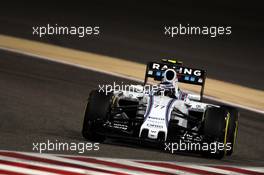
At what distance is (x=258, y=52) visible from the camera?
2173 cm

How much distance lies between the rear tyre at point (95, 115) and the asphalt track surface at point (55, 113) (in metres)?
0.16

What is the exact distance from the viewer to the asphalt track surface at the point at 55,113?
469 inches

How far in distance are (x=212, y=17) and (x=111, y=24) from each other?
293cm

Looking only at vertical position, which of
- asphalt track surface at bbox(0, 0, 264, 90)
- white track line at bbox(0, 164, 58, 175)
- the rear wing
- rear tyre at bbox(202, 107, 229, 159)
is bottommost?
white track line at bbox(0, 164, 58, 175)

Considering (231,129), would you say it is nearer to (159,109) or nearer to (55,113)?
(159,109)

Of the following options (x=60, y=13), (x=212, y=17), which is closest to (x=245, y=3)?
(x=212, y=17)

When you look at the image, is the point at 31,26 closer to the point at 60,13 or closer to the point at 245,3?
the point at 60,13

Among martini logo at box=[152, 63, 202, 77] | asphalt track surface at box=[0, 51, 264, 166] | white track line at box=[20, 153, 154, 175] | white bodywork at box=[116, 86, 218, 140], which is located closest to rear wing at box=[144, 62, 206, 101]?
martini logo at box=[152, 63, 202, 77]

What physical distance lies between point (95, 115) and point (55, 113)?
2.50 m

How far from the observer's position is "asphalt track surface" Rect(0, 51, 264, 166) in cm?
1191

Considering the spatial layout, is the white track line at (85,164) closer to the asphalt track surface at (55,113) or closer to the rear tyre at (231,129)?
the asphalt track surface at (55,113)

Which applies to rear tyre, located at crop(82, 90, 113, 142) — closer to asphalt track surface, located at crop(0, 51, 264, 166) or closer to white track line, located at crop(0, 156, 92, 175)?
asphalt track surface, located at crop(0, 51, 264, 166)

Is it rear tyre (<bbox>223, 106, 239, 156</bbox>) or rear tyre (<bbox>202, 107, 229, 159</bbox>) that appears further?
rear tyre (<bbox>223, 106, 239, 156</bbox>)

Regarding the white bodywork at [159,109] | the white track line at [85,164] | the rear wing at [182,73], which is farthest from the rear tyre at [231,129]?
the white track line at [85,164]
